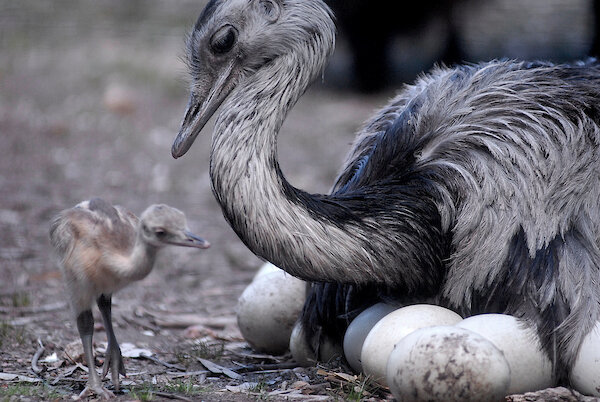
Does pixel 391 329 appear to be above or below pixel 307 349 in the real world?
above

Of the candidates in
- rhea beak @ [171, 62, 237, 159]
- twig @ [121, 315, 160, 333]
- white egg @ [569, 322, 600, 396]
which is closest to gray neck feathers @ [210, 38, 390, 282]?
rhea beak @ [171, 62, 237, 159]

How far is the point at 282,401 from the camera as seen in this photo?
4062 millimetres

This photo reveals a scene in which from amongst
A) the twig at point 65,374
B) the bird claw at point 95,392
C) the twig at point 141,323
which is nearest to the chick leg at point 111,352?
the bird claw at point 95,392

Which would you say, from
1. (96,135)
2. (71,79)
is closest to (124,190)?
(96,135)

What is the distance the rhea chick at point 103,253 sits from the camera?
425 cm

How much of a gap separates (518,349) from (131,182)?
6369 millimetres

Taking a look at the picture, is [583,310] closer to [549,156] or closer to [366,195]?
[549,156]

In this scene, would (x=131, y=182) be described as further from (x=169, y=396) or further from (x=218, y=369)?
(x=169, y=396)

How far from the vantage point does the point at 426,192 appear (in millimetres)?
4426

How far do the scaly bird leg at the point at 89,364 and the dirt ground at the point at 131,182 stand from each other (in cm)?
9

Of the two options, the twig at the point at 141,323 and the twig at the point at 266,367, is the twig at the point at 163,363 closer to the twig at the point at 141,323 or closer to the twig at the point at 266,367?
the twig at the point at 266,367

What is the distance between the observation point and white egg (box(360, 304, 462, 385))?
160 inches

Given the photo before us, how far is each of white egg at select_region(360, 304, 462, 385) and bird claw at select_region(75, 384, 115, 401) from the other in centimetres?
105

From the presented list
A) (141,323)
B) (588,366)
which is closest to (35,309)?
(141,323)
